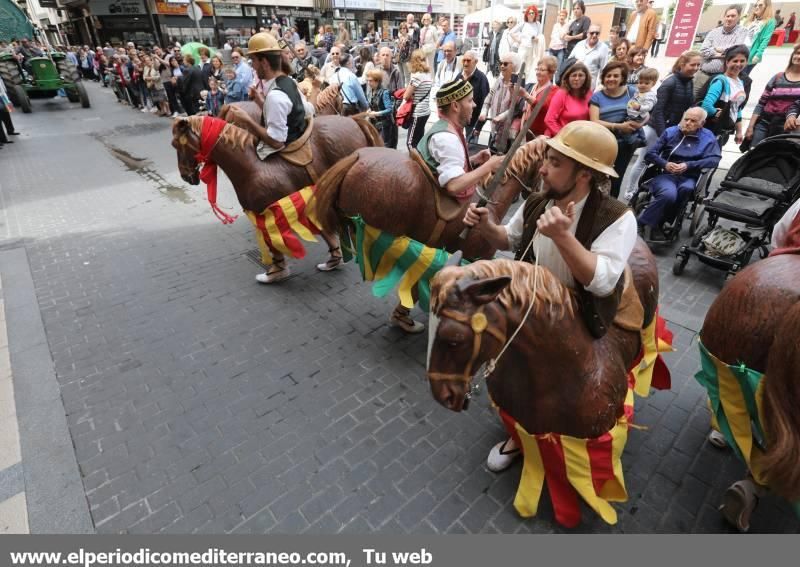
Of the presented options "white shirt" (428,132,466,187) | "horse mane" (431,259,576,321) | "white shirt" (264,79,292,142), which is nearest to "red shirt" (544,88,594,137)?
"white shirt" (428,132,466,187)

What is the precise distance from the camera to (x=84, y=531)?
94.0 inches

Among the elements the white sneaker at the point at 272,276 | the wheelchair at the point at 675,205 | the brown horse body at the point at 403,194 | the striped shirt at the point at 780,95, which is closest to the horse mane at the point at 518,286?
the brown horse body at the point at 403,194

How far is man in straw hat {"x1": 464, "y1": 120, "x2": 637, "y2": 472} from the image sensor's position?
5.21ft

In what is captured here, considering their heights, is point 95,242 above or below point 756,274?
below

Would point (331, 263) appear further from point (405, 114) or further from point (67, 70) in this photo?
point (67, 70)

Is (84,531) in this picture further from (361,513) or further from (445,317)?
(445,317)

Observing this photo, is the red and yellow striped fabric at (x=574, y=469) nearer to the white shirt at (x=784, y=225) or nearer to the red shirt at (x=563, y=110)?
the white shirt at (x=784, y=225)

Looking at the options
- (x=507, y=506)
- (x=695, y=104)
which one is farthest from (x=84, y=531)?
(x=695, y=104)

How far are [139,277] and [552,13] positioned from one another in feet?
48.2

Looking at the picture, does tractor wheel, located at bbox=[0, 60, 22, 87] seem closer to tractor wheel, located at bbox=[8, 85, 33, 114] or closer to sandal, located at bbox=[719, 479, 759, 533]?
tractor wheel, located at bbox=[8, 85, 33, 114]

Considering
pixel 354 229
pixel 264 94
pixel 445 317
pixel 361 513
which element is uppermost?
pixel 264 94

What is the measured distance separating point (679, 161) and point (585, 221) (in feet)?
14.0

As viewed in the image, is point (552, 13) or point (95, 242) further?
point (552, 13)

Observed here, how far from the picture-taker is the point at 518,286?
158 centimetres
